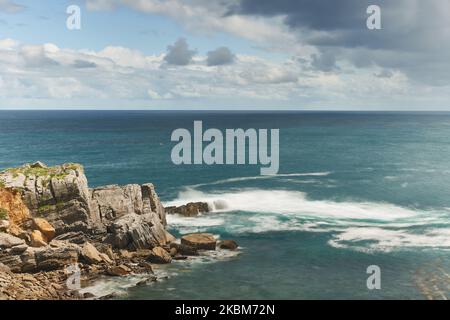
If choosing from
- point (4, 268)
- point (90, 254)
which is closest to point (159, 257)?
point (90, 254)

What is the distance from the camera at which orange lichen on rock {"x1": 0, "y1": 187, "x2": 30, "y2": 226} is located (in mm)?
54875

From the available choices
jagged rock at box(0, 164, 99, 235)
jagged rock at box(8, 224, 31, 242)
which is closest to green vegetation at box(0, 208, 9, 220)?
jagged rock at box(8, 224, 31, 242)

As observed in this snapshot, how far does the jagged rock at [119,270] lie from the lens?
5059 cm

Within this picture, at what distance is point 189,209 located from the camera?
251ft

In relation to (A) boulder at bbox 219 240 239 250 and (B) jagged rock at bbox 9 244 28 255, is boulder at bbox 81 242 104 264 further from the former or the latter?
(A) boulder at bbox 219 240 239 250

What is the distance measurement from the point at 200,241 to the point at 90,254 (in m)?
13.4

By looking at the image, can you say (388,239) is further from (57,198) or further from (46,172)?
(46,172)

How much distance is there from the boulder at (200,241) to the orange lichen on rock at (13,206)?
18909mm

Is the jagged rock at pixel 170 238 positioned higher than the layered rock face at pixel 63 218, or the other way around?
the layered rock face at pixel 63 218

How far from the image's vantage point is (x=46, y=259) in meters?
50.6

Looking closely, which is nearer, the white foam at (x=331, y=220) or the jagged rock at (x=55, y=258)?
the jagged rock at (x=55, y=258)

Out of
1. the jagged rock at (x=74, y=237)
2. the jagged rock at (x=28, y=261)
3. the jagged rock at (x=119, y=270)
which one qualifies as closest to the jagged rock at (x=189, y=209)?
the jagged rock at (x=74, y=237)

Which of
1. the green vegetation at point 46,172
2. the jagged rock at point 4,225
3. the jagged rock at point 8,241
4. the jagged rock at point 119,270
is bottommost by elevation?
the jagged rock at point 119,270

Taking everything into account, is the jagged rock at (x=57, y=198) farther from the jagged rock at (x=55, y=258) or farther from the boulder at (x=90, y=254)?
the jagged rock at (x=55, y=258)
